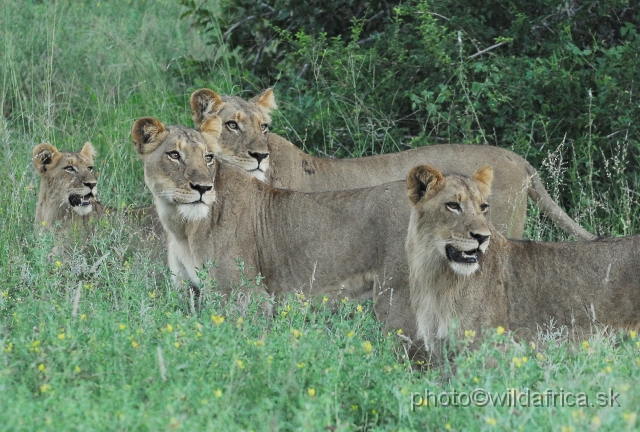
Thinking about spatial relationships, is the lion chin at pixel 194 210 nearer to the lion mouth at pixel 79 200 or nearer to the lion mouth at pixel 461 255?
the lion mouth at pixel 461 255

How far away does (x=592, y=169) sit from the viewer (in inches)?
327

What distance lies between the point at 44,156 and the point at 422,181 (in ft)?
11.3

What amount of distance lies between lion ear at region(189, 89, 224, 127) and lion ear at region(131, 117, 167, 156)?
92 cm

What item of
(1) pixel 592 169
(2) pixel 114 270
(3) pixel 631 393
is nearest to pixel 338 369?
(3) pixel 631 393

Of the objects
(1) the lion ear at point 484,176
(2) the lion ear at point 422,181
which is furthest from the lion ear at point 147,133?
(1) the lion ear at point 484,176

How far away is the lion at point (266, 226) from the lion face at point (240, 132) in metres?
0.54

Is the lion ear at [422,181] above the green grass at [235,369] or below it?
above

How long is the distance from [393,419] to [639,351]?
1.38 meters

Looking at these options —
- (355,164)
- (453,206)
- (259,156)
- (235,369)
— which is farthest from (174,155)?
(235,369)

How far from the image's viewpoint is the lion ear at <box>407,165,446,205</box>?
5543 mm

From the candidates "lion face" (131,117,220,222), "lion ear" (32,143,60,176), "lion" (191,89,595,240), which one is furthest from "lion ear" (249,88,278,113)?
"lion ear" (32,143,60,176)

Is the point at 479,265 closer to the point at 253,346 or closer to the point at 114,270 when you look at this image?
the point at 253,346

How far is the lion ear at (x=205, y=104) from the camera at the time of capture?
751cm

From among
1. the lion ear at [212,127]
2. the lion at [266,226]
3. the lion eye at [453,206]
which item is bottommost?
the lion at [266,226]
